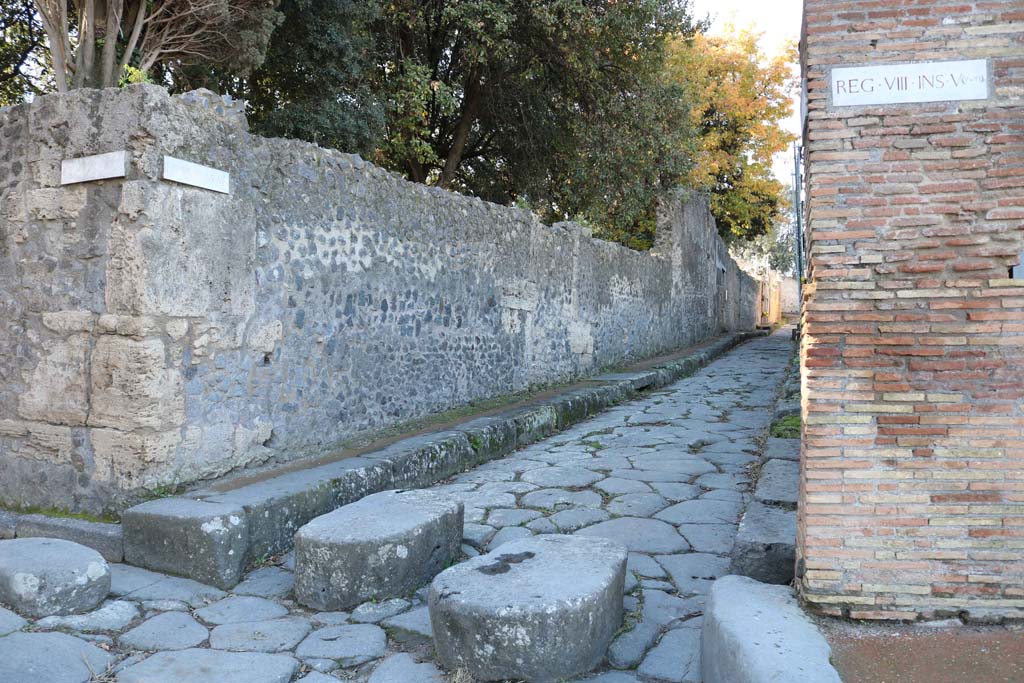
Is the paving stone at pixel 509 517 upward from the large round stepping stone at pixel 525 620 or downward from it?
downward

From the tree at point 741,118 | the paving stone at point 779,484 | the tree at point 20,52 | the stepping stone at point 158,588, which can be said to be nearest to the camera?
the stepping stone at point 158,588

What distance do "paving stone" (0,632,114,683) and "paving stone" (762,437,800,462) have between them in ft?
12.4

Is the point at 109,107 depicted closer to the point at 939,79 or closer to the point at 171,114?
the point at 171,114

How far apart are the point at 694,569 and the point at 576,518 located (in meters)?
0.86

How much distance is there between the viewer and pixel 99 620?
2.94m

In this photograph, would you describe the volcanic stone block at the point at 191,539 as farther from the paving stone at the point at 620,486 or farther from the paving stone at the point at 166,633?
the paving stone at the point at 620,486

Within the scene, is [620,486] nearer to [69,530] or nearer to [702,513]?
[702,513]

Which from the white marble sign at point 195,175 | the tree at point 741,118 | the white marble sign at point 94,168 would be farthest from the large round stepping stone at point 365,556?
the tree at point 741,118

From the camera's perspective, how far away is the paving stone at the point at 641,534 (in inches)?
146

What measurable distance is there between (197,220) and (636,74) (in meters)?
9.07

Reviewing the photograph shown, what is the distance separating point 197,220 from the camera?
3.99 meters

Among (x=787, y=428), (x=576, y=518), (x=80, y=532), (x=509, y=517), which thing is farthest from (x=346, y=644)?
(x=787, y=428)

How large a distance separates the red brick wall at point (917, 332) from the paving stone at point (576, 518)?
166cm

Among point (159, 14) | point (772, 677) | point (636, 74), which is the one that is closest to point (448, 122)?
point (636, 74)
